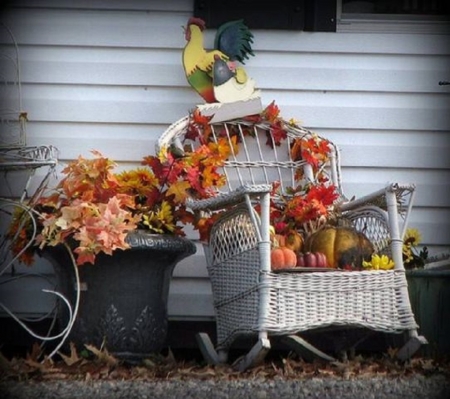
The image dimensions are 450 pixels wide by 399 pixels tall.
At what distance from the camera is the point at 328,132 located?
188 inches

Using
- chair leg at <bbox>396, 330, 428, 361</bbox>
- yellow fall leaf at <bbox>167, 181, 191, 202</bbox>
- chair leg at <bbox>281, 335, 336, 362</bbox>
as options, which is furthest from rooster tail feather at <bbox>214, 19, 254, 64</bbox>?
chair leg at <bbox>396, 330, 428, 361</bbox>

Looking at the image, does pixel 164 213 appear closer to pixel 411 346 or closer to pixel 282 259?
Result: pixel 282 259

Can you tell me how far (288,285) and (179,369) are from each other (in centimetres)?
48

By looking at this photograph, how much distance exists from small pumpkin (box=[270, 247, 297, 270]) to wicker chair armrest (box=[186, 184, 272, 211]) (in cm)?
23

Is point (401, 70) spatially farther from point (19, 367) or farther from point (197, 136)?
point (19, 367)

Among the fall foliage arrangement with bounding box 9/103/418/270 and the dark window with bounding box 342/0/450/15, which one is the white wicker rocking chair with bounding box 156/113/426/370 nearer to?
the fall foliage arrangement with bounding box 9/103/418/270

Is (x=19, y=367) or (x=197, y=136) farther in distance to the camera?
(x=197, y=136)

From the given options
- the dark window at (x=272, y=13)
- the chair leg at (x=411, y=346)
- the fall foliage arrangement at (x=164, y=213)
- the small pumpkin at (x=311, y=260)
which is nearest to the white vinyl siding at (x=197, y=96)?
the dark window at (x=272, y=13)

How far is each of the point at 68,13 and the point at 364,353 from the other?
76.4 inches

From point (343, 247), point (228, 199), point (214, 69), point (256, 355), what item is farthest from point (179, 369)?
point (214, 69)

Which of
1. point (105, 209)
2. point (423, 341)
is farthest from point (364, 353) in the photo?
point (105, 209)

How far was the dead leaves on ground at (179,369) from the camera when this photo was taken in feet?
11.8

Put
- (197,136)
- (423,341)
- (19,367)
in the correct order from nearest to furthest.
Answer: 1. (19,367)
2. (423,341)
3. (197,136)

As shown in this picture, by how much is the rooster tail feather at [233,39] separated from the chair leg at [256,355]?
146 centimetres
